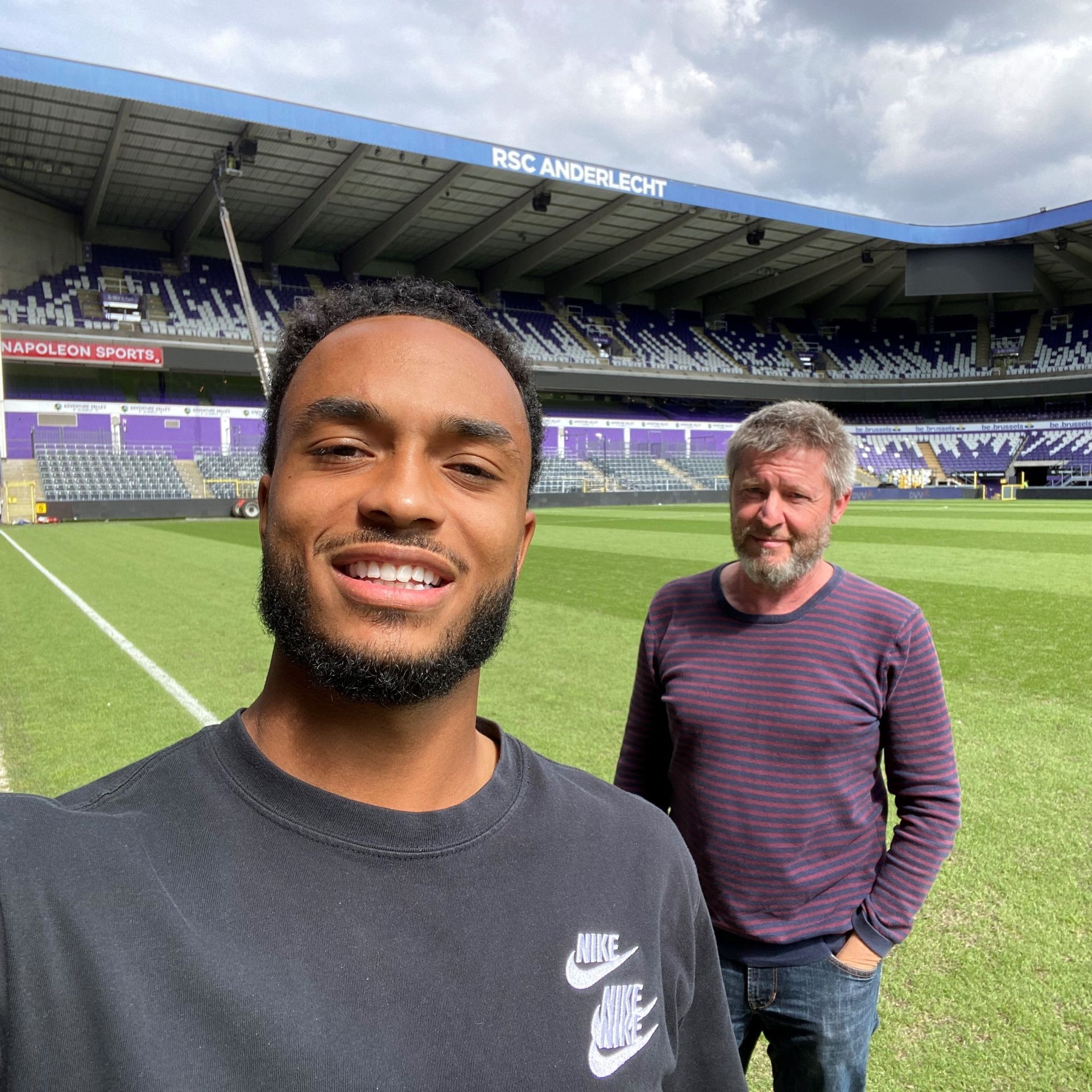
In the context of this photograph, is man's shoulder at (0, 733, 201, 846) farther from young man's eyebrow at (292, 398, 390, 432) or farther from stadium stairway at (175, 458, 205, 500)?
stadium stairway at (175, 458, 205, 500)

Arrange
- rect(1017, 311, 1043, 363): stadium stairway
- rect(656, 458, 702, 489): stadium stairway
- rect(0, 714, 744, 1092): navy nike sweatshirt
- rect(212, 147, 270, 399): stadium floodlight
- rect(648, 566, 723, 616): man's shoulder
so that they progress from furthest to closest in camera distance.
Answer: rect(1017, 311, 1043, 363): stadium stairway → rect(656, 458, 702, 489): stadium stairway → rect(212, 147, 270, 399): stadium floodlight → rect(648, 566, 723, 616): man's shoulder → rect(0, 714, 744, 1092): navy nike sweatshirt

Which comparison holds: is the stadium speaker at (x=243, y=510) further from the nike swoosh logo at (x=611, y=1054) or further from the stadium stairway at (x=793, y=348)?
the stadium stairway at (x=793, y=348)

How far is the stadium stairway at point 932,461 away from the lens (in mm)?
56031

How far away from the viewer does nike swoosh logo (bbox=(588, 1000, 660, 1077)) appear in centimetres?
99

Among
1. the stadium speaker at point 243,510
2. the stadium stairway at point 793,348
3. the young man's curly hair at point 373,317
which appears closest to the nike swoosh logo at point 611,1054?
the young man's curly hair at point 373,317

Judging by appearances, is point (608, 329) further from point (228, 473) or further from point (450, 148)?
point (228, 473)

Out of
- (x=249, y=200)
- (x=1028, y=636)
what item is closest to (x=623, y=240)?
(x=249, y=200)

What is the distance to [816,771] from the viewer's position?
210 cm

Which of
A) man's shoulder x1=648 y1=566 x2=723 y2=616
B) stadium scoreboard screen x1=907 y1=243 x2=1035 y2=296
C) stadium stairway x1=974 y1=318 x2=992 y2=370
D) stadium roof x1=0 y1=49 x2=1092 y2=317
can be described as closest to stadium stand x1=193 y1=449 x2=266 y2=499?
stadium roof x1=0 y1=49 x2=1092 y2=317

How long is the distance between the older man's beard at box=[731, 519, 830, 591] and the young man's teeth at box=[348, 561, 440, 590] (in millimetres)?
1327

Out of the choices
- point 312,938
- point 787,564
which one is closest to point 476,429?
point 312,938

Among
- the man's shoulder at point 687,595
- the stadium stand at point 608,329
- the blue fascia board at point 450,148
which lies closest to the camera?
the man's shoulder at point 687,595

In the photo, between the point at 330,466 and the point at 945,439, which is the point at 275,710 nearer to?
the point at 330,466

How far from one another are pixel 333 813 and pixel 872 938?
5.08ft
